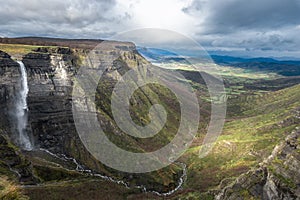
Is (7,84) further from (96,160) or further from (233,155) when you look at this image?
(233,155)

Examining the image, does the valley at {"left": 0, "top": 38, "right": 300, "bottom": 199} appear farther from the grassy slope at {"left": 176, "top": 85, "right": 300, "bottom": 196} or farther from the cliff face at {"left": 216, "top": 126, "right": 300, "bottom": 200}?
the grassy slope at {"left": 176, "top": 85, "right": 300, "bottom": 196}

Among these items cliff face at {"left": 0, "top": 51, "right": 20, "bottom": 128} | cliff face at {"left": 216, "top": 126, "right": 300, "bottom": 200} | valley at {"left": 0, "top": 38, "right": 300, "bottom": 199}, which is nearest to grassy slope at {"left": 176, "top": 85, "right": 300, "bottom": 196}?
valley at {"left": 0, "top": 38, "right": 300, "bottom": 199}

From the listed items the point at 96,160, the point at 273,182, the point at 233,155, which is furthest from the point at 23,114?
the point at 233,155

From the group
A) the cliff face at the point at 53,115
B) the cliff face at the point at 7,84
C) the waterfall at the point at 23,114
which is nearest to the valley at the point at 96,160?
the cliff face at the point at 7,84

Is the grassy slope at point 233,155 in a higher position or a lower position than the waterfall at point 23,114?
lower

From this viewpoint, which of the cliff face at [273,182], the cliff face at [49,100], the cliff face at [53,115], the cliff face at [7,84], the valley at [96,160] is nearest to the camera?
the cliff face at [273,182]

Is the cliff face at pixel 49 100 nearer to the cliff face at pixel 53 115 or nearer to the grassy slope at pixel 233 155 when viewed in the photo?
the cliff face at pixel 53 115

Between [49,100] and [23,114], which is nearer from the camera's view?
[23,114]
